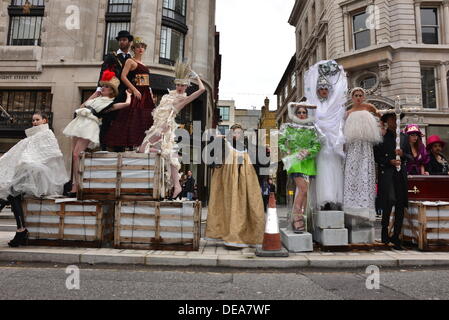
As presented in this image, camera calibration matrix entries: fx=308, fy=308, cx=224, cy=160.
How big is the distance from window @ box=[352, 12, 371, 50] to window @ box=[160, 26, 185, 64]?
1170cm

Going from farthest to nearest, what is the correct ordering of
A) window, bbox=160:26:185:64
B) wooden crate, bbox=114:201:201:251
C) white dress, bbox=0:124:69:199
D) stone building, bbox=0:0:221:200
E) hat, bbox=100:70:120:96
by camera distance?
1. window, bbox=160:26:185:64
2. stone building, bbox=0:0:221:200
3. hat, bbox=100:70:120:96
4. wooden crate, bbox=114:201:201:251
5. white dress, bbox=0:124:69:199

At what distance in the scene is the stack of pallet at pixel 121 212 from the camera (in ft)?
16.7

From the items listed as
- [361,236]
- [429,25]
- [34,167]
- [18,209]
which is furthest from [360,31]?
[18,209]

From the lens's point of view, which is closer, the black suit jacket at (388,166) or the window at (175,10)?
the black suit jacket at (388,166)

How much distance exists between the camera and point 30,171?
5020mm

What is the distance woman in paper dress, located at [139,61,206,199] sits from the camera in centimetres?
588

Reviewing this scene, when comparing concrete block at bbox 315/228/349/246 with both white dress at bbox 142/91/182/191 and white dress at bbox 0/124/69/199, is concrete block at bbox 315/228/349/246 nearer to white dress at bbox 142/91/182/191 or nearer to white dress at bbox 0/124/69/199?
white dress at bbox 142/91/182/191

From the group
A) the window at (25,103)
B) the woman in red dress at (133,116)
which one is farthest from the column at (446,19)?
the window at (25,103)

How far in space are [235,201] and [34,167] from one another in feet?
11.0

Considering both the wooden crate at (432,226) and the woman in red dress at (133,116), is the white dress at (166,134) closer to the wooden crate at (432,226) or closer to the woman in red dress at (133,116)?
the woman in red dress at (133,116)

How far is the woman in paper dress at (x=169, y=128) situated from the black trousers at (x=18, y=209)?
2.16 meters

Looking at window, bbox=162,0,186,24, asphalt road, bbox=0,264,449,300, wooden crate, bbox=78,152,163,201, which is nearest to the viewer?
asphalt road, bbox=0,264,449,300

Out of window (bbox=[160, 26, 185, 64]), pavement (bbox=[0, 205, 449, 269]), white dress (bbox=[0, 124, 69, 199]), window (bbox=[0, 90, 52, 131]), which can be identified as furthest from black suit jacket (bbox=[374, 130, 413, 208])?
window (bbox=[0, 90, 52, 131])

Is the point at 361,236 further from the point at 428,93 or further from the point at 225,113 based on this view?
the point at 225,113
